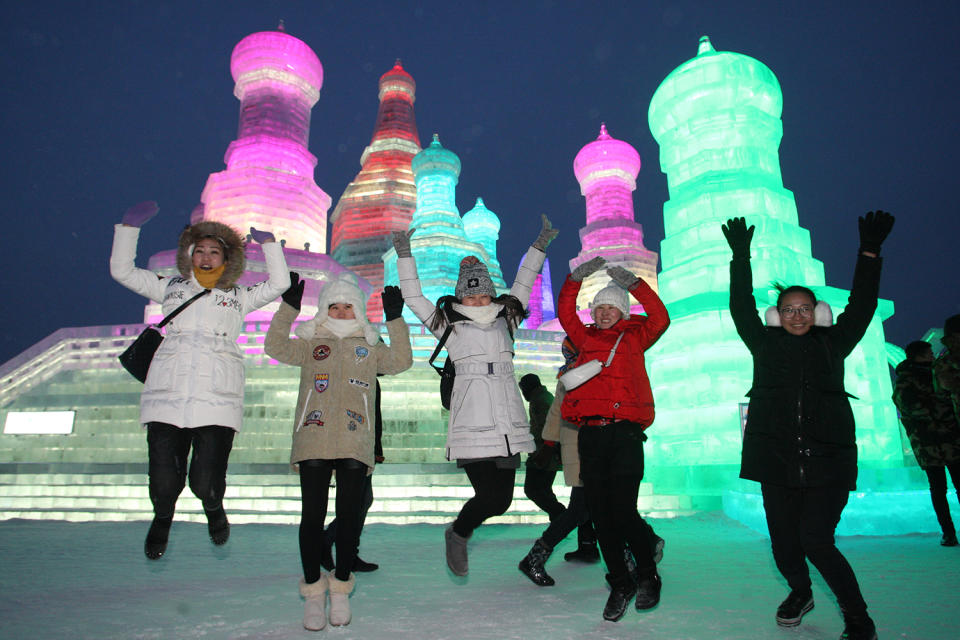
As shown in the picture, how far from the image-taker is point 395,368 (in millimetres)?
3650

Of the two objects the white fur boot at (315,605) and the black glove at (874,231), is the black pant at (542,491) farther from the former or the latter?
the black glove at (874,231)

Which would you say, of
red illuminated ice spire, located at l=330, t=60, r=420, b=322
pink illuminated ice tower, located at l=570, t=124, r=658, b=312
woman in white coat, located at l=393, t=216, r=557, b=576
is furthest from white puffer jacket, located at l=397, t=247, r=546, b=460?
red illuminated ice spire, located at l=330, t=60, r=420, b=322

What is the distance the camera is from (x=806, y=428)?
3076 mm

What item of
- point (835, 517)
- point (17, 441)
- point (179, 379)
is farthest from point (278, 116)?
point (835, 517)

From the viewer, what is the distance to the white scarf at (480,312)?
3.91 metres

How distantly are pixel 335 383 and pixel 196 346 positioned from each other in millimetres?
946

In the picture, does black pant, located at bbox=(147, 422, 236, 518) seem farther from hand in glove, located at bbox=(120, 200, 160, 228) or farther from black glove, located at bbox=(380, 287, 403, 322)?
hand in glove, located at bbox=(120, 200, 160, 228)

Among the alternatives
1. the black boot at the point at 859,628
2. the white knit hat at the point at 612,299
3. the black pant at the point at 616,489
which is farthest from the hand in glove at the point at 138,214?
the black boot at the point at 859,628

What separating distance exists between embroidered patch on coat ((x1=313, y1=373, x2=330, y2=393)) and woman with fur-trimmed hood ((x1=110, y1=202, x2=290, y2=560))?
68 centimetres

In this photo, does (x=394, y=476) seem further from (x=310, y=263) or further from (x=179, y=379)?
(x=310, y=263)

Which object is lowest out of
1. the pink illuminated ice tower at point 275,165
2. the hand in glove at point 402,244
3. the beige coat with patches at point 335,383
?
the beige coat with patches at point 335,383

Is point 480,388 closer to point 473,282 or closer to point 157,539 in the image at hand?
point 473,282

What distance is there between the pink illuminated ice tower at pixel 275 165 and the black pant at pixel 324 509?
19933 millimetres

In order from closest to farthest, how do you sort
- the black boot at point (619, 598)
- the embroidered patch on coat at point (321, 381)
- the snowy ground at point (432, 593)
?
1. the snowy ground at point (432, 593)
2. the black boot at point (619, 598)
3. the embroidered patch on coat at point (321, 381)
